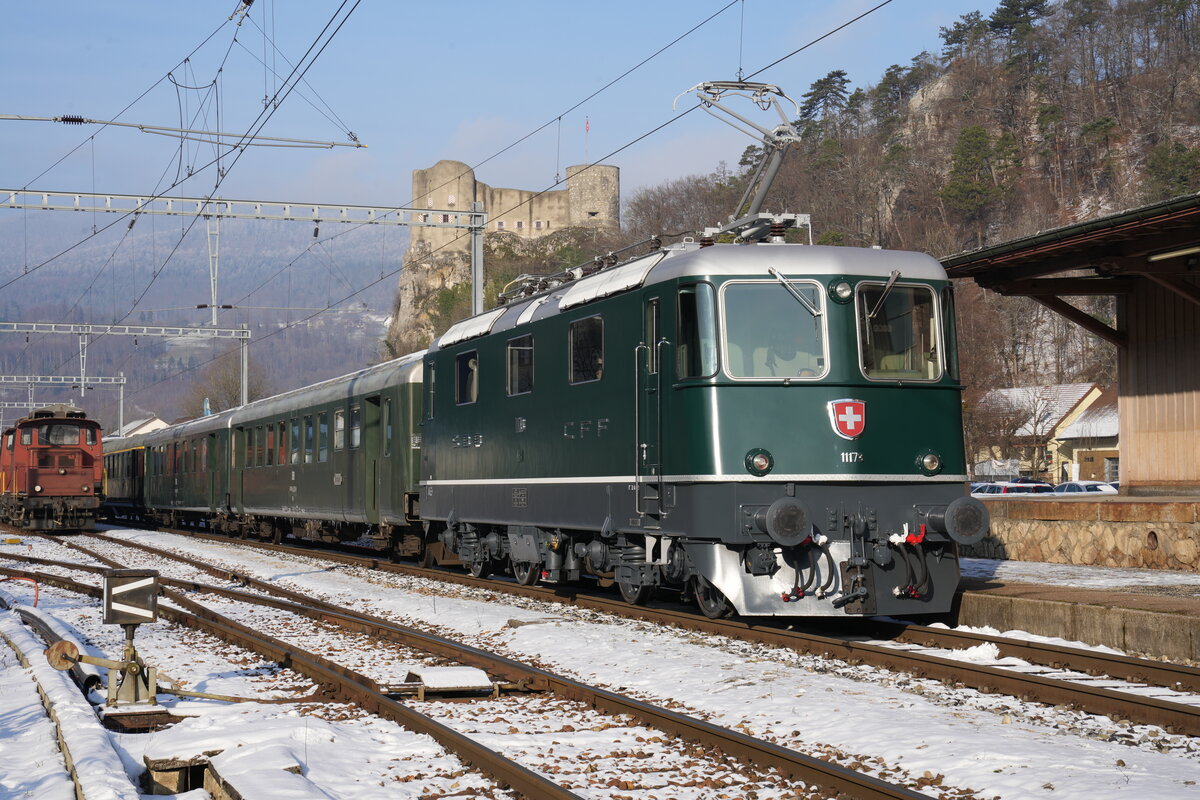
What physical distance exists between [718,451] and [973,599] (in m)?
3.01

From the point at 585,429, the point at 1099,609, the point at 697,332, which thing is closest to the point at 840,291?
the point at 697,332

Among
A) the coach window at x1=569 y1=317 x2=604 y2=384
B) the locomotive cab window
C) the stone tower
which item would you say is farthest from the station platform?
the stone tower

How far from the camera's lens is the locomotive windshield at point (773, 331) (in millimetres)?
11461

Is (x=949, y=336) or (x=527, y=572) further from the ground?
(x=949, y=336)

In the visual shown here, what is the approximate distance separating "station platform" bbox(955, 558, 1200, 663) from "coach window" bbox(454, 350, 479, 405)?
673cm

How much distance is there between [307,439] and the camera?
2627cm

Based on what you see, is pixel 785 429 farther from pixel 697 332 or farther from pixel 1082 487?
pixel 1082 487

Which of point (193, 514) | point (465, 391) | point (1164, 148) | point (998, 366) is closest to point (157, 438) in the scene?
point (193, 514)

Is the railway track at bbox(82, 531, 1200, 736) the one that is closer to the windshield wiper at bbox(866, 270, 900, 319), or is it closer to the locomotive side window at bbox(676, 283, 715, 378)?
the locomotive side window at bbox(676, 283, 715, 378)

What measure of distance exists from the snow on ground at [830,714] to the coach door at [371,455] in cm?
843

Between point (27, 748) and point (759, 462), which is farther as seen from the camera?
point (759, 462)

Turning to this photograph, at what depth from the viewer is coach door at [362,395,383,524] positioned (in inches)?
866

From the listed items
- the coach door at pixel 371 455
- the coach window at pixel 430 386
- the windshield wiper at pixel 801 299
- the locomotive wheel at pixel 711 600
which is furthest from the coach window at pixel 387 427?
the windshield wiper at pixel 801 299

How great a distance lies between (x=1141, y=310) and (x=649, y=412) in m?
11.7
